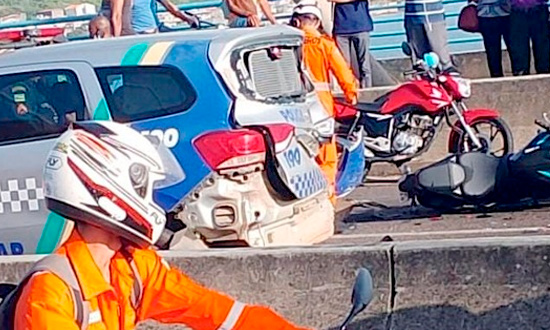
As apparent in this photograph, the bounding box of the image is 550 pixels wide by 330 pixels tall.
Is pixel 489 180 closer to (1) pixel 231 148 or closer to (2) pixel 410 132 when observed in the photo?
(2) pixel 410 132

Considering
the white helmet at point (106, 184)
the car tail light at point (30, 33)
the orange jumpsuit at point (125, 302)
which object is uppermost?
the white helmet at point (106, 184)

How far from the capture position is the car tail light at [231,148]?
764cm

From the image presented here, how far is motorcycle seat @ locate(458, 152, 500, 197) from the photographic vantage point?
389 inches

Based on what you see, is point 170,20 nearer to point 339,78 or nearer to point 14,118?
point 339,78

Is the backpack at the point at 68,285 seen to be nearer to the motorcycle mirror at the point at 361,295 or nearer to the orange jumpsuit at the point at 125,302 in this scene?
the orange jumpsuit at the point at 125,302

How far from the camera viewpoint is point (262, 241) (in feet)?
25.8

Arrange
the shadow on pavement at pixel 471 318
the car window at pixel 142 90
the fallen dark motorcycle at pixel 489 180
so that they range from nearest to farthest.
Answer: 1. the shadow on pavement at pixel 471 318
2. the car window at pixel 142 90
3. the fallen dark motorcycle at pixel 489 180

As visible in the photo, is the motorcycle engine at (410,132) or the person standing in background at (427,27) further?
the person standing in background at (427,27)

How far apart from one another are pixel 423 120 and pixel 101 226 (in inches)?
348

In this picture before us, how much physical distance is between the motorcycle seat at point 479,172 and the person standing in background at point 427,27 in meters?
3.77

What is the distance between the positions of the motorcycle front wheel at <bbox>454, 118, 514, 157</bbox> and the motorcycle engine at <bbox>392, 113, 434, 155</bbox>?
318 mm

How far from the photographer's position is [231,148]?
7637mm

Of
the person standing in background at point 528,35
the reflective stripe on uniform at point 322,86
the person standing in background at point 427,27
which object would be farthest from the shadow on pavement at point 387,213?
the person standing in background at point 528,35

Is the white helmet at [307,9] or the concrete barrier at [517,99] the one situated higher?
the white helmet at [307,9]
